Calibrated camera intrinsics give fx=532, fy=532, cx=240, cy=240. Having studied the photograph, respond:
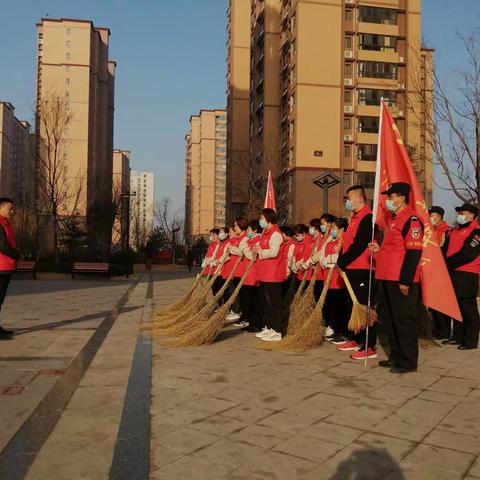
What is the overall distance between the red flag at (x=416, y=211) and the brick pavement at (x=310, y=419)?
31.4 inches

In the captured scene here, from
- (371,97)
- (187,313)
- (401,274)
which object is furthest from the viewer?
(371,97)

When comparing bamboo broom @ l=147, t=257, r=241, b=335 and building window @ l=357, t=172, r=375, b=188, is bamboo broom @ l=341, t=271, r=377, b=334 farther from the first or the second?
building window @ l=357, t=172, r=375, b=188

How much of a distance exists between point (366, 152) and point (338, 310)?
1787 inches

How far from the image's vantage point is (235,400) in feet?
15.2

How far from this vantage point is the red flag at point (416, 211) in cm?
600

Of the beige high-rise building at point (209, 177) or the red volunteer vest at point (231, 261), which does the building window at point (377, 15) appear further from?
the beige high-rise building at point (209, 177)

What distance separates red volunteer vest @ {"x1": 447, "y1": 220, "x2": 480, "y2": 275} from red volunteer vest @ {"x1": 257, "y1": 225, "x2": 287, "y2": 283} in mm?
2404

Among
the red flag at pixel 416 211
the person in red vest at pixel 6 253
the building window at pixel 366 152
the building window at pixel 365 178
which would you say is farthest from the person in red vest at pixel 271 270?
the building window at pixel 366 152

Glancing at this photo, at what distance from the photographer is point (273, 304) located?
7.64 meters

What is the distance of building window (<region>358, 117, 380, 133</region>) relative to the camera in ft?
166

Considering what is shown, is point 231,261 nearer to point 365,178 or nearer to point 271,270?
point 271,270

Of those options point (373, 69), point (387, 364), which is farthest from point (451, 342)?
point (373, 69)

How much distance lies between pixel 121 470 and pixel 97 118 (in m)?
91.6

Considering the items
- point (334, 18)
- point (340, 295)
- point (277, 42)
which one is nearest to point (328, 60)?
point (334, 18)
